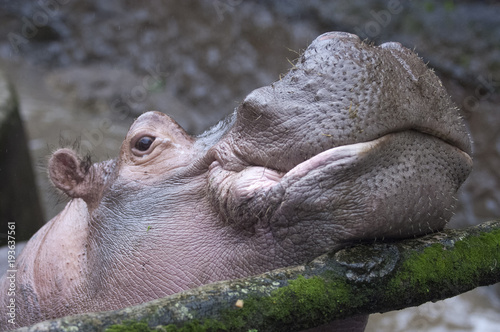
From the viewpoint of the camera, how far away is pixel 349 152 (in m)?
1.65

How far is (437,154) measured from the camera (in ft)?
5.94

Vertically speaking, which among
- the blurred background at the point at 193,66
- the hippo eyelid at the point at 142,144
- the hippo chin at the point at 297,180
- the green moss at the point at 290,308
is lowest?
the green moss at the point at 290,308

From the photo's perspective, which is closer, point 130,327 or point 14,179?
point 130,327

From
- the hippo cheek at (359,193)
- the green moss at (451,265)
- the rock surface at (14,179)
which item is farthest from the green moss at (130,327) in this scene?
the rock surface at (14,179)

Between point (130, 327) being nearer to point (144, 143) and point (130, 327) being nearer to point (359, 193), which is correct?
point (359, 193)

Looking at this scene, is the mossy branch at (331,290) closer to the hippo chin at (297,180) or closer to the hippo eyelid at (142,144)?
the hippo chin at (297,180)

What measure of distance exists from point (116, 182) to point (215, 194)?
64cm

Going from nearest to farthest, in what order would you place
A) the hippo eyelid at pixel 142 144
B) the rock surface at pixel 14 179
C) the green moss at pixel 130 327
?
the green moss at pixel 130 327 < the hippo eyelid at pixel 142 144 < the rock surface at pixel 14 179

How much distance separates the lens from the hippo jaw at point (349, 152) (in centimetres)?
167

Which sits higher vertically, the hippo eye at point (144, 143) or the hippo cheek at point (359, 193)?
the hippo eye at point (144, 143)

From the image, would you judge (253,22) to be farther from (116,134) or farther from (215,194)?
(215,194)

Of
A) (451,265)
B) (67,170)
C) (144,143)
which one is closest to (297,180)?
(451,265)

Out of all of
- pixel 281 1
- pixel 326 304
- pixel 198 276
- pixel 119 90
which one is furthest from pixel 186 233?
pixel 119 90

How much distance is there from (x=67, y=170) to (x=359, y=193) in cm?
169
